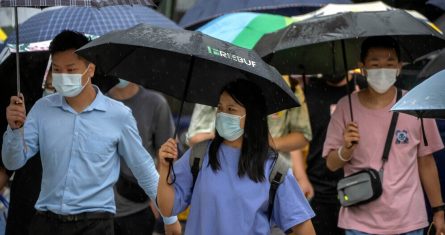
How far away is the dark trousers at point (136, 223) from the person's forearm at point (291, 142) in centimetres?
113

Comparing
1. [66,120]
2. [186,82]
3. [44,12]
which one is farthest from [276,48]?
[44,12]

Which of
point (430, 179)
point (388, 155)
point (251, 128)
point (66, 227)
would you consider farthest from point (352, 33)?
point (66, 227)

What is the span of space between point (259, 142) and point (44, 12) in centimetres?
276

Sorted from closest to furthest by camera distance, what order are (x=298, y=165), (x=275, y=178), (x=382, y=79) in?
(x=275, y=178), (x=382, y=79), (x=298, y=165)

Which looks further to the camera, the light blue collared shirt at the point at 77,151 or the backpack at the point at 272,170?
the light blue collared shirt at the point at 77,151

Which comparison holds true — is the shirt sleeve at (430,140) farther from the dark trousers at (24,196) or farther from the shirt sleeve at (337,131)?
the dark trousers at (24,196)

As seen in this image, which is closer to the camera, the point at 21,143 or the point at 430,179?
the point at 21,143

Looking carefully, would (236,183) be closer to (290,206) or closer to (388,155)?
(290,206)

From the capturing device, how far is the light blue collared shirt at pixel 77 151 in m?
5.79

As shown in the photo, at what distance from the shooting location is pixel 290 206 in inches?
204

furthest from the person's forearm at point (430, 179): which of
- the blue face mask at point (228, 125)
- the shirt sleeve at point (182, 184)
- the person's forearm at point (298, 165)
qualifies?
the shirt sleeve at point (182, 184)

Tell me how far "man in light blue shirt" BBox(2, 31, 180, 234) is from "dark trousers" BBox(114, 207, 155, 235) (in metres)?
1.13

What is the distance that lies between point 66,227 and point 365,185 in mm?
1957

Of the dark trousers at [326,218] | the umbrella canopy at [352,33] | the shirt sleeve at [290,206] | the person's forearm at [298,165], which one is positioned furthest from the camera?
the person's forearm at [298,165]
